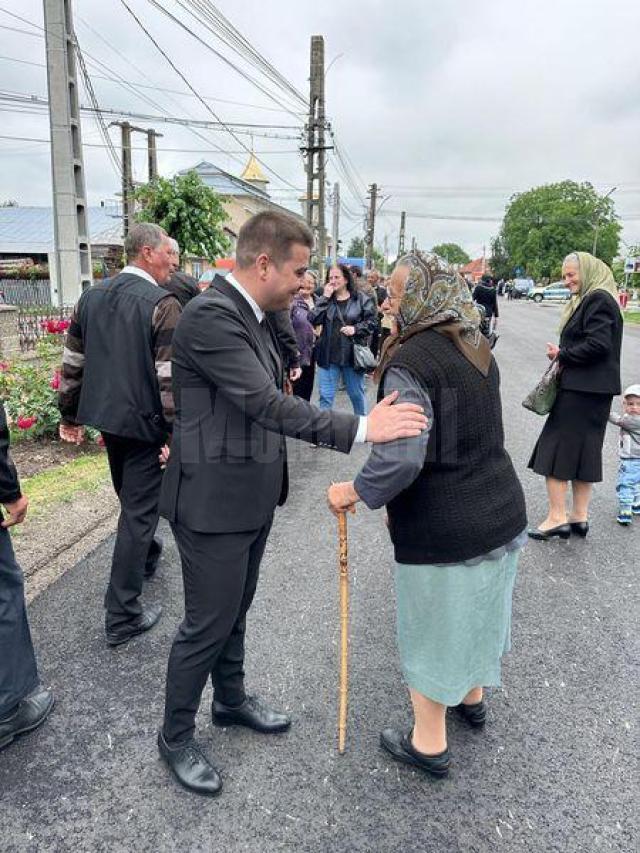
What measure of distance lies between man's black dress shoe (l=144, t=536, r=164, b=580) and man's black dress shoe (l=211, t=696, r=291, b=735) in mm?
1355

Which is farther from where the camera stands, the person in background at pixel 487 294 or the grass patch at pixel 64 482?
the person in background at pixel 487 294

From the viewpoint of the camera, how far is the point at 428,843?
6.46 feet

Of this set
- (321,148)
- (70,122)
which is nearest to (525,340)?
(321,148)

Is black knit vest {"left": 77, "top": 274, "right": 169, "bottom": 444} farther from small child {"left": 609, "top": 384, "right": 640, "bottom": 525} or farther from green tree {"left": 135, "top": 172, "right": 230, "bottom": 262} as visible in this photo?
green tree {"left": 135, "top": 172, "right": 230, "bottom": 262}

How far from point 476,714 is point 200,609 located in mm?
1271

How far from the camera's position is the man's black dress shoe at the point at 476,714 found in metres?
2.48

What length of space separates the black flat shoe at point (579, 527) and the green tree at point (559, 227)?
74.8 meters

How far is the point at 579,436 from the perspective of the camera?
412 cm

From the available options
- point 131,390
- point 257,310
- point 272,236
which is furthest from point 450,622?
point 131,390

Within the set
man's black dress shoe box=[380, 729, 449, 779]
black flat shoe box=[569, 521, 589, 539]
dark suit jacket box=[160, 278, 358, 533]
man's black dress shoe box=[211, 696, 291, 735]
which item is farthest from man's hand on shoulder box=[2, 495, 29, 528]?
black flat shoe box=[569, 521, 589, 539]

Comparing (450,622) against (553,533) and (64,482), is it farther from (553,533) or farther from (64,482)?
(64,482)

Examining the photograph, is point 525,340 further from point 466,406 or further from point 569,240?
point 569,240

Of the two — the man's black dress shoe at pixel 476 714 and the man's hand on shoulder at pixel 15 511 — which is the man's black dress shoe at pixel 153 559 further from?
the man's black dress shoe at pixel 476 714

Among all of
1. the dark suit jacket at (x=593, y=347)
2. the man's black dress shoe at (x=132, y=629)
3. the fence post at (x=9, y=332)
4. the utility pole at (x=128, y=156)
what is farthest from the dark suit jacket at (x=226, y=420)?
the utility pole at (x=128, y=156)
